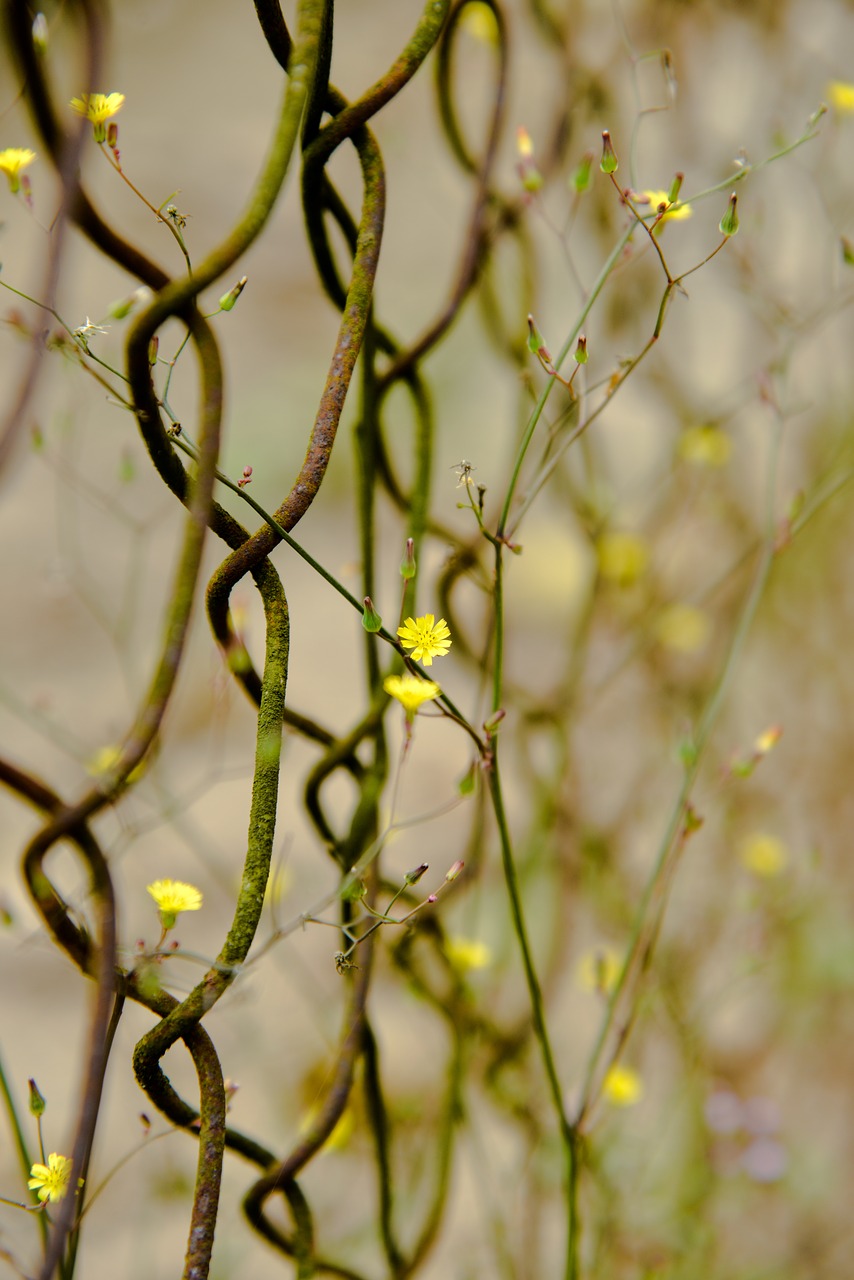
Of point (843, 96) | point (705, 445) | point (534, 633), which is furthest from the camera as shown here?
point (534, 633)

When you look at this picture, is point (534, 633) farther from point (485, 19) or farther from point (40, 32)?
point (40, 32)

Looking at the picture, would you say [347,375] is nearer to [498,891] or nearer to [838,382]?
[498,891]

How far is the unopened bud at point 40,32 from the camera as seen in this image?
1.22ft

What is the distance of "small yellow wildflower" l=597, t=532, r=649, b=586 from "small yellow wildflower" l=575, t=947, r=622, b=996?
35cm

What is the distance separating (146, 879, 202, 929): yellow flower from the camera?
432mm

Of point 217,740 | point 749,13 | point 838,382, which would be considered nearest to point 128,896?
point 217,740

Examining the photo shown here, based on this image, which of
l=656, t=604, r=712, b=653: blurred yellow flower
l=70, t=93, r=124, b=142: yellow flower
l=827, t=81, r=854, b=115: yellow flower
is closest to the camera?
l=70, t=93, r=124, b=142: yellow flower

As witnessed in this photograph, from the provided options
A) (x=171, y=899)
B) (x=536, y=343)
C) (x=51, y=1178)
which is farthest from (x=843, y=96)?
(x=51, y=1178)

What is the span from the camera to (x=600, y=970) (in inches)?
22.4

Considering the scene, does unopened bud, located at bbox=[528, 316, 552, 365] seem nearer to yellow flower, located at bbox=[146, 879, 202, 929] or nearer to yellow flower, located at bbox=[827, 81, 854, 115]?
yellow flower, located at bbox=[146, 879, 202, 929]

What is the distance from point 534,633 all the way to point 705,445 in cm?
37

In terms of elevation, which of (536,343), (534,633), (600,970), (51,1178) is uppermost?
(534,633)

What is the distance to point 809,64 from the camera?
1117 mm

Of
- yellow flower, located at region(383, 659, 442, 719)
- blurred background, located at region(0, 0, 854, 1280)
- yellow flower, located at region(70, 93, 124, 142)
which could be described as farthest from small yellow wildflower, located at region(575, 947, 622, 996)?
yellow flower, located at region(70, 93, 124, 142)
